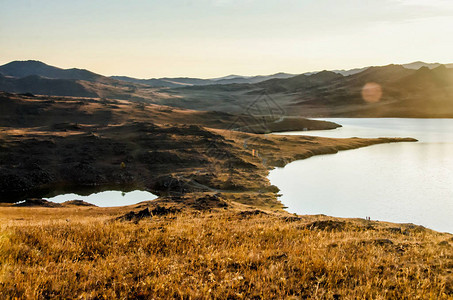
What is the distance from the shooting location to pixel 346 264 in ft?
28.2

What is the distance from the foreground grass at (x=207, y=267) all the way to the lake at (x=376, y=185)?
33.5 m

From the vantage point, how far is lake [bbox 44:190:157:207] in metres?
49.0

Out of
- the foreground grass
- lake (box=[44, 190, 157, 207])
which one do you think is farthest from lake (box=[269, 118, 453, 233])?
the foreground grass

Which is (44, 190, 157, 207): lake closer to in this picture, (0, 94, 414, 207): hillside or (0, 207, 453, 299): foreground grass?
(0, 94, 414, 207): hillside

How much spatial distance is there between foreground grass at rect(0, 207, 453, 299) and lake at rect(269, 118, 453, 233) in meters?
33.5

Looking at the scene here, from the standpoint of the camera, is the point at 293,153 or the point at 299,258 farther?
the point at 293,153

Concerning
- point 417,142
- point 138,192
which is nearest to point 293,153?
point 138,192

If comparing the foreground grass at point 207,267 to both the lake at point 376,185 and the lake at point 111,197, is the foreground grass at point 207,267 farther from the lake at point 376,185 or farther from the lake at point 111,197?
the lake at point 111,197

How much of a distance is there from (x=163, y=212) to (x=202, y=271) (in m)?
16.7

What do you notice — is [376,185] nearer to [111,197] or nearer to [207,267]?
[111,197]

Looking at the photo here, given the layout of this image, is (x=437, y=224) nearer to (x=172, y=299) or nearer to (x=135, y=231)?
(x=135, y=231)

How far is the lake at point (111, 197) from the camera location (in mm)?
48969

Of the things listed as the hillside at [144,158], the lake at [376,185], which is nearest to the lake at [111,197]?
the hillside at [144,158]

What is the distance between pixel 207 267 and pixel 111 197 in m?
47.2
